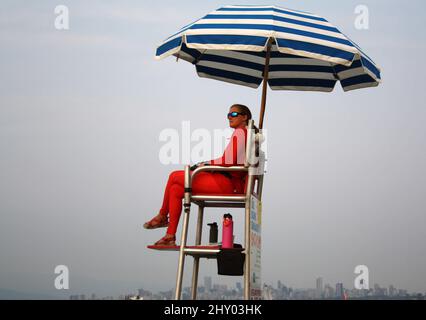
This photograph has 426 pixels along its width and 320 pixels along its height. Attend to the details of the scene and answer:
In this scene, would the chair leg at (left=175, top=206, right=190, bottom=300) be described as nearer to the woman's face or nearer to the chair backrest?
the chair backrest

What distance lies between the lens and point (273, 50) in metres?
6.78

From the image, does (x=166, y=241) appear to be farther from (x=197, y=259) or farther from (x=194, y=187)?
(x=197, y=259)

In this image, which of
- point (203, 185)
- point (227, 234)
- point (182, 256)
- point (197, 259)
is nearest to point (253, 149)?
point (203, 185)

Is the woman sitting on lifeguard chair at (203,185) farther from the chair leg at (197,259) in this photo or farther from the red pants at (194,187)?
the chair leg at (197,259)

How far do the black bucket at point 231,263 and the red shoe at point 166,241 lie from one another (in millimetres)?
434

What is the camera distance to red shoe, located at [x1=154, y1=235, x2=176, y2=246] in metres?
5.40

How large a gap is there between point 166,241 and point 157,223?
0.61 ft

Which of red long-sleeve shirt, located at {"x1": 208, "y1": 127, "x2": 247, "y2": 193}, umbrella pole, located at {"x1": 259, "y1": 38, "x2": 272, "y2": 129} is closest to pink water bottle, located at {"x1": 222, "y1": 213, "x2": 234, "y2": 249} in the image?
red long-sleeve shirt, located at {"x1": 208, "y1": 127, "x2": 247, "y2": 193}

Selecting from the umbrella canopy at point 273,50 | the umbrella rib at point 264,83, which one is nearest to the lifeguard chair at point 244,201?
the umbrella canopy at point 273,50

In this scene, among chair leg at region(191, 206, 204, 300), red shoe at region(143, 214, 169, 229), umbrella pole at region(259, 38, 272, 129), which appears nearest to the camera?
red shoe at region(143, 214, 169, 229)

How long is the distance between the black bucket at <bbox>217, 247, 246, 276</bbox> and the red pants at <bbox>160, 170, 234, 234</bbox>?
1.63ft

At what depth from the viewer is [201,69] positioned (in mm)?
6922

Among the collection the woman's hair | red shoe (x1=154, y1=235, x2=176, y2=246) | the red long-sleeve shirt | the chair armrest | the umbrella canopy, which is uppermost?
the umbrella canopy
